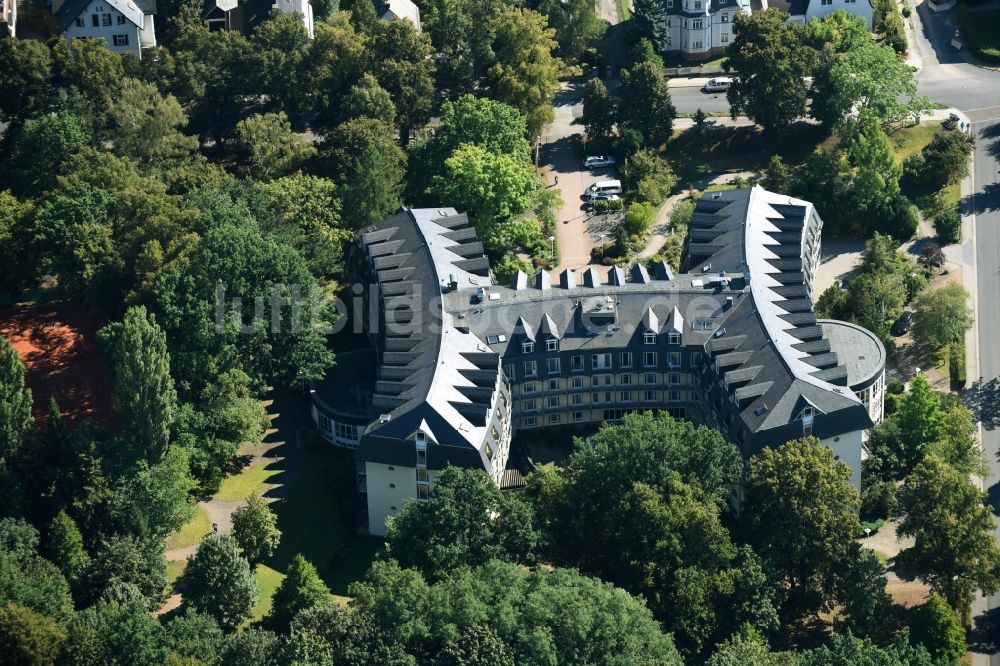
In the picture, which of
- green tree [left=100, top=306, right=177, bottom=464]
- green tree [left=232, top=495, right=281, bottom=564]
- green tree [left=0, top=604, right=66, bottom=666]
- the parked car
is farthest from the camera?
the parked car

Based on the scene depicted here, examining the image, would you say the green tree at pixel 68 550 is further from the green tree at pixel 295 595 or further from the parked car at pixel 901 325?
the parked car at pixel 901 325

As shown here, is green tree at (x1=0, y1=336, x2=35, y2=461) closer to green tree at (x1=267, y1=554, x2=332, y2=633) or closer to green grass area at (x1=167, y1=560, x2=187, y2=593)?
green grass area at (x1=167, y1=560, x2=187, y2=593)

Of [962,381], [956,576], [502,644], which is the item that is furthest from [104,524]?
[962,381]

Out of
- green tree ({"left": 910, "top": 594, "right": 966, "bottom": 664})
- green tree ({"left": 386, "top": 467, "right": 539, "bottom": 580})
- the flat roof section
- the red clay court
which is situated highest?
the flat roof section

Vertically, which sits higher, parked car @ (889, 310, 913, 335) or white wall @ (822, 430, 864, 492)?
parked car @ (889, 310, 913, 335)

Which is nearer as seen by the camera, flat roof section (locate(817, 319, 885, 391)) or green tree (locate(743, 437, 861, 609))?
green tree (locate(743, 437, 861, 609))

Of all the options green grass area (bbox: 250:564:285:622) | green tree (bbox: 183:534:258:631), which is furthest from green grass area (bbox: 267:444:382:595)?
green tree (bbox: 183:534:258:631)

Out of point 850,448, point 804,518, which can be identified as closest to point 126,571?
point 804,518
